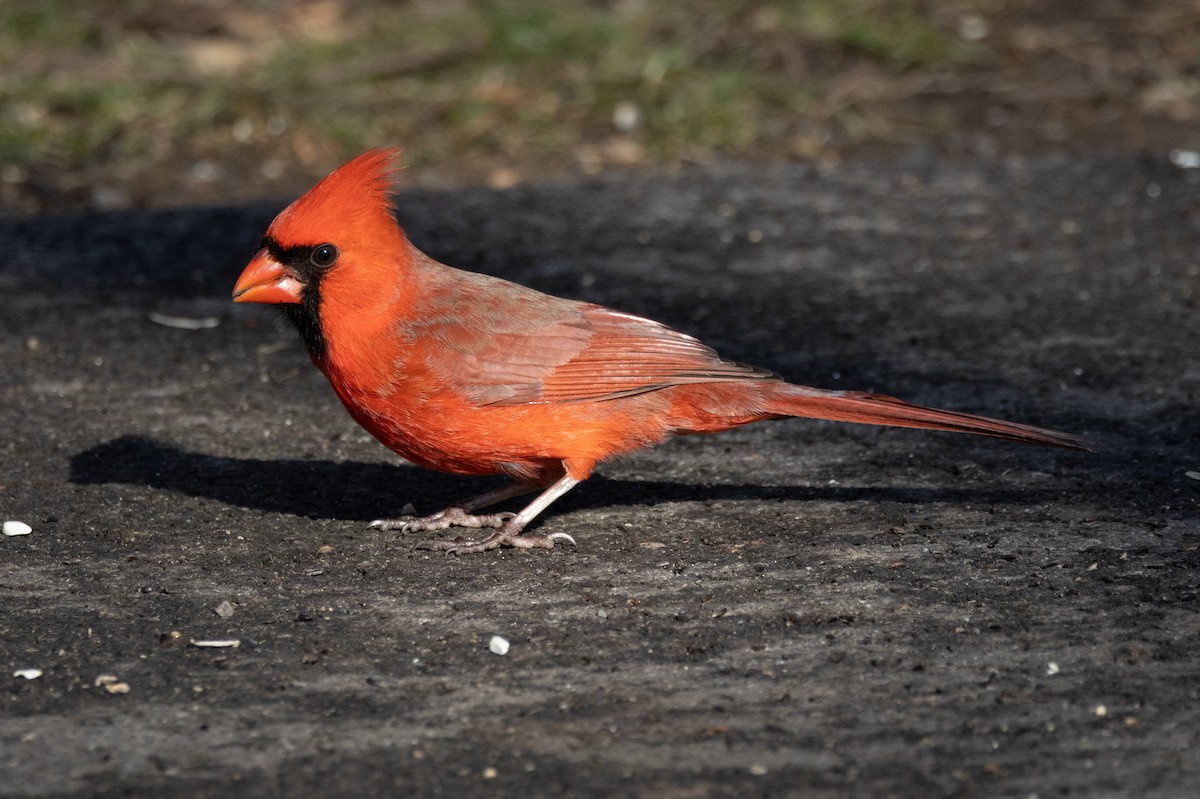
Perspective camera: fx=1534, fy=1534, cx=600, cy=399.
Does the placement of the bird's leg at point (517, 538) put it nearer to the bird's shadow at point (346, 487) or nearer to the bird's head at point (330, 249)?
the bird's shadow at point (346, 487)

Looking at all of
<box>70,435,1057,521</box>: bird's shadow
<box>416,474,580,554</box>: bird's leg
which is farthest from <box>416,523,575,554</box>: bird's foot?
<box>70,435,1057,521</box>: bird's shadow

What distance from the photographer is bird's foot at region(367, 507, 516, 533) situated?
4.17 metres

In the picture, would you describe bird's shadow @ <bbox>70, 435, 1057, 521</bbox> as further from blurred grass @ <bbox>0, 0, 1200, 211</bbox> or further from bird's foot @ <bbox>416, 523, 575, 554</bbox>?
blurred grass @ <bbox>0, 0, 1200, 211</bbox>

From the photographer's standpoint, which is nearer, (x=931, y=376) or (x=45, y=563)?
(x=45, y=563)

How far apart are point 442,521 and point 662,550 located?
0.64 m

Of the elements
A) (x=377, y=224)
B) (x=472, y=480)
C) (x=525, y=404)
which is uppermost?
(x=377, y=224)

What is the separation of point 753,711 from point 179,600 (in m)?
1.45

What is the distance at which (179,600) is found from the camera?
12.1 feet

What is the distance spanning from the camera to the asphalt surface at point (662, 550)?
9.70 feet

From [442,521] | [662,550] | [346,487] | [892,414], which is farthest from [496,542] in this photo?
[892,414]

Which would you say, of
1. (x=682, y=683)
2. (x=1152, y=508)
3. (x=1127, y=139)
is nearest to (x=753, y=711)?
(x=682, y=683)

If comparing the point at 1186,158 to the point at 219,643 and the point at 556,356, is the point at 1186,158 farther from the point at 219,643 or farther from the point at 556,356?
the point at 219,643

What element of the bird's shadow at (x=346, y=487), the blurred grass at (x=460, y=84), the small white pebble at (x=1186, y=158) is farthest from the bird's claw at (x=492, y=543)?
the small white pebble at (x=1186, y=158)

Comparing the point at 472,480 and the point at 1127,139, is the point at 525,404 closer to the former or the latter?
the point at 472,480
